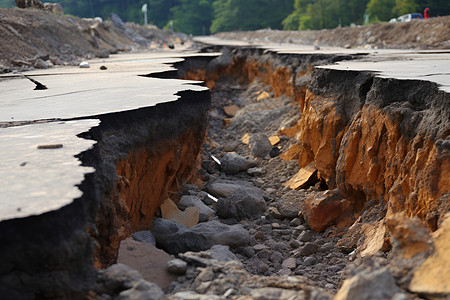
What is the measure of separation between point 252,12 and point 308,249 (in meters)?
51.2

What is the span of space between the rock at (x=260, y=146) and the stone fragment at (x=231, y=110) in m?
3.43

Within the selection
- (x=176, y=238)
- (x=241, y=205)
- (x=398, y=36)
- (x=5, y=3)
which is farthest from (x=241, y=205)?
(x=398, y=36)

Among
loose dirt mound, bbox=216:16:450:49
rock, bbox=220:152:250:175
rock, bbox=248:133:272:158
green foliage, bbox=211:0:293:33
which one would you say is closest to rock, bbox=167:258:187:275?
rock, bbox=220:152:250:175

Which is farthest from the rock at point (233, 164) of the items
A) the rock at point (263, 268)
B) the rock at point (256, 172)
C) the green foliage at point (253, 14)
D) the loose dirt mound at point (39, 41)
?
the green foliage at point (253, 14)

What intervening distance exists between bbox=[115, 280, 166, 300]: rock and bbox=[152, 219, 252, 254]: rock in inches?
62.7

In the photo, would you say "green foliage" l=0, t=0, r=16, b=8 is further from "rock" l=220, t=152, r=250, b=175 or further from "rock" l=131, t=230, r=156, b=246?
"rock" l=131, t=230, r=156, b=246

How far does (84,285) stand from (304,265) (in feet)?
8.11

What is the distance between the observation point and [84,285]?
80.6 inches

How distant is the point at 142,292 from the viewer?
2131 mm

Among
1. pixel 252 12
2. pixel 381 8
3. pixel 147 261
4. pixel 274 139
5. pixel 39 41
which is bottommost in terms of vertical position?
pixel 274 139

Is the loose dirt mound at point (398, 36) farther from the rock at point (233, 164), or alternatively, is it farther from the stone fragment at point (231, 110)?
the rock at point (233, 164)

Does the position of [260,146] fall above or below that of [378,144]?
below

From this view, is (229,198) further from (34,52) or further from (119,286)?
(34,52)

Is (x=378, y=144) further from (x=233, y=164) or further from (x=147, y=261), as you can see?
(x=233, y=164)
